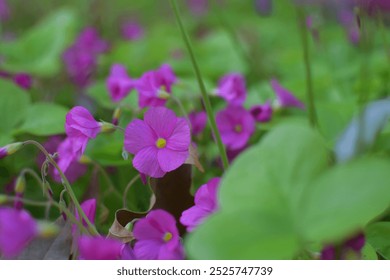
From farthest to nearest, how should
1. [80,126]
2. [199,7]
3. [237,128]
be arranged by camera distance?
[199,7]
[237,128]
[80,126]

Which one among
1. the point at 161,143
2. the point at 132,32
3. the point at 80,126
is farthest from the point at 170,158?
the point at 132,32

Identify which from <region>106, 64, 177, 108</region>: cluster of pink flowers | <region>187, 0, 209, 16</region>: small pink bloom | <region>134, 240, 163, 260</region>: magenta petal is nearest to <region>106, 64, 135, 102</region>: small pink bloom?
<region>106, 64, 177, 108</region>: cluster of pink flowers

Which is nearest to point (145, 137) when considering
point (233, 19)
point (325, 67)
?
point (325, 67)

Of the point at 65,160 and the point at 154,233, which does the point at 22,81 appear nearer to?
the point at 65,160

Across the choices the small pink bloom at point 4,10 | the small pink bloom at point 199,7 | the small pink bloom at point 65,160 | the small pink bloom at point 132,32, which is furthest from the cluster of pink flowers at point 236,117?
the small pink bloom at point 199,7

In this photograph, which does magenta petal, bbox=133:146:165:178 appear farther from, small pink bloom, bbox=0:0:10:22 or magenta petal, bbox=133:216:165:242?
small pink bloom, bbox=0:0:10:22

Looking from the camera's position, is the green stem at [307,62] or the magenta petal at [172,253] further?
the green stem at [307,62]

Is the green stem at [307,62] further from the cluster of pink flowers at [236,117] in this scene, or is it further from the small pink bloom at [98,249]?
the small pink bloom at [98,249]
